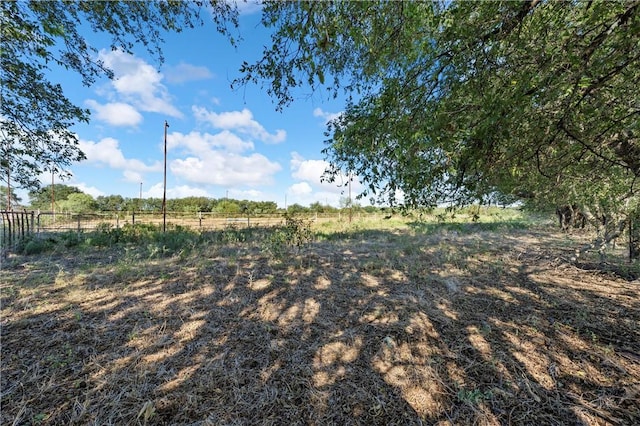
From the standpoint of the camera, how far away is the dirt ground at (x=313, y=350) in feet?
6.29

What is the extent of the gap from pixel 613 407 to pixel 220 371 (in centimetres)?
304

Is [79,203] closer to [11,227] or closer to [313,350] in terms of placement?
[11,227]

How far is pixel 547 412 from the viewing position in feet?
6.24

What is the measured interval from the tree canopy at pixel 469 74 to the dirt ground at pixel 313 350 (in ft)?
5.51

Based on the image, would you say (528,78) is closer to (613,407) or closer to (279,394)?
(613,407)

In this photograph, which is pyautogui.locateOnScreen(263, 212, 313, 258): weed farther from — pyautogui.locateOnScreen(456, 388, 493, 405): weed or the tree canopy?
pyautogui.locateOnScreen(456, 388, 493, 405): weed

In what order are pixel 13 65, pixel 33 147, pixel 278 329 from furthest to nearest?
pixel 33 147 < pixel 13 65 < pixel 278 329

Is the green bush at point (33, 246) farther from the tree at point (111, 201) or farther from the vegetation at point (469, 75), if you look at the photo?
the tree at point (111, 201)

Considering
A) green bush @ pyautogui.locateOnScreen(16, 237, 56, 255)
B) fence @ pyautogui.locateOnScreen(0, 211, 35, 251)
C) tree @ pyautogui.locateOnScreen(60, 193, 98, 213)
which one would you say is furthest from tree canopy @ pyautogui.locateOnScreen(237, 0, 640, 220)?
tree @ pyautogui.locateOnScreen(60, 193, 98, 213)

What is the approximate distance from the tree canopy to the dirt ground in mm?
1678

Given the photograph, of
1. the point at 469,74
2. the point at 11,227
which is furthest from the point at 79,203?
the point at 469,74

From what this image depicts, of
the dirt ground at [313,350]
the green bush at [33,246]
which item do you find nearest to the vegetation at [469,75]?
the dirt ground at [313,350]

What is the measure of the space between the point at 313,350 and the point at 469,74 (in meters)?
2.96

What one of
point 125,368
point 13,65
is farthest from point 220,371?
point 13,65
